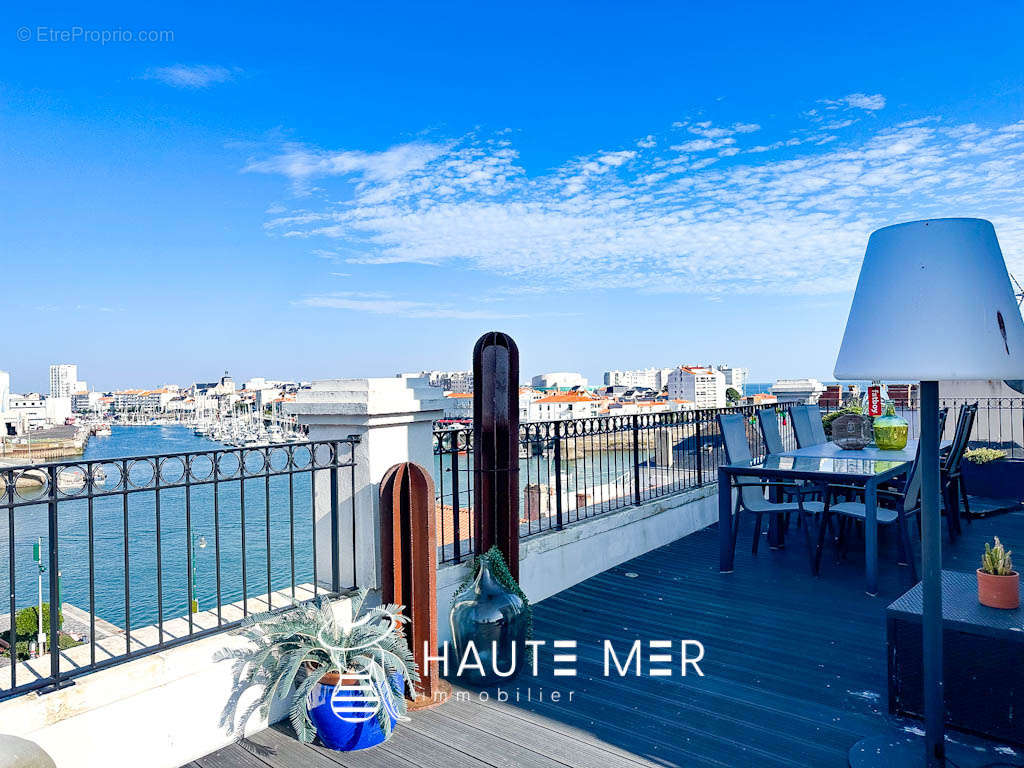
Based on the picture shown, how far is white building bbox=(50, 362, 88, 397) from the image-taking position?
11371 cm

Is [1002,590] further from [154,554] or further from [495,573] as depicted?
[154,554]

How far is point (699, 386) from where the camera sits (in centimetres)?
8394

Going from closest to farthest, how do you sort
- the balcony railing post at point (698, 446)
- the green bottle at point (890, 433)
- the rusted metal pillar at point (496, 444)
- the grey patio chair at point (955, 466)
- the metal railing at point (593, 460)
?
the rusted metal pillar at point (496, 444) < the metal railing at point (593, 460) < the grey patio chair at point (955, 466) < the green bottle at point (890, 433) < the balcony railing post at point (698, 446)

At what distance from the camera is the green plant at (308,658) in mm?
2566

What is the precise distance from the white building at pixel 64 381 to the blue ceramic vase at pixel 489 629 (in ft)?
445

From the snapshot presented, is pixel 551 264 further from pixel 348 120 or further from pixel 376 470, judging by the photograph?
pixel 376 470

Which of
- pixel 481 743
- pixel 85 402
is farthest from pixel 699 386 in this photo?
pixel 85 402

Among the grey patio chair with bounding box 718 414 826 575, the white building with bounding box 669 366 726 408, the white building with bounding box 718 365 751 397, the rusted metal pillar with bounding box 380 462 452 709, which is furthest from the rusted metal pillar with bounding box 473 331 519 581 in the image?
the white building with bounding box 718 365 751 397

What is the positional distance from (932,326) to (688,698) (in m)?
1.99

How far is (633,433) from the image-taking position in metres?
5.77

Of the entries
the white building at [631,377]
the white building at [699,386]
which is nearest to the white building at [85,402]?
the white building at [699,386]

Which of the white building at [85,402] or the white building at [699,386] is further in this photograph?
the white building at [85,402]

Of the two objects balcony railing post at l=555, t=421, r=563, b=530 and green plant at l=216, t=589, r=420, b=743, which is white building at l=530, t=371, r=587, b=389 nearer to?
balcony railing post at l=555, t=421, r=563, b=530

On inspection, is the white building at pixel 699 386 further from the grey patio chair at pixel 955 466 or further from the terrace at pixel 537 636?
the terrace at pixel 537 636
